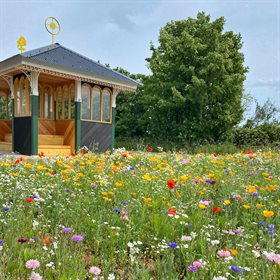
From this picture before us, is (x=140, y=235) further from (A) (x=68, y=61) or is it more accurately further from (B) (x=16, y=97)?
(B) (x=16, y=97)

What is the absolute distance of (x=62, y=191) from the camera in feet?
11.1

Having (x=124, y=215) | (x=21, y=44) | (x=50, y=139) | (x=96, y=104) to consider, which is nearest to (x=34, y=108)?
(x=50, y=139)

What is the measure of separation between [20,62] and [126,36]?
518 centimetres

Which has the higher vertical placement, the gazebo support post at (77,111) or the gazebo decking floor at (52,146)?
the gazebo support post at (77,111)

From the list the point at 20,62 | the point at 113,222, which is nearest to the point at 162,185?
the point at 113,222

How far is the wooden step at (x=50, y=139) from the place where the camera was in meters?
11.8

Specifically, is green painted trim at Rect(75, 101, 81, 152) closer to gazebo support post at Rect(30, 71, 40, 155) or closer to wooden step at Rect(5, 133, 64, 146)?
wooden step at Rect(5, 133, 64, 146)

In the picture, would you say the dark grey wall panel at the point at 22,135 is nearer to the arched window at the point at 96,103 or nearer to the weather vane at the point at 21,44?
the weather vane at the point at 21,44

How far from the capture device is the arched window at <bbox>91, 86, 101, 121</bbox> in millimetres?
12618

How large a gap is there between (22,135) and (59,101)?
2.81m

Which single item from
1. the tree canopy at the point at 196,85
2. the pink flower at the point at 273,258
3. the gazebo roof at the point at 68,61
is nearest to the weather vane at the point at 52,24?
the gazebo roof at the point at 68,61

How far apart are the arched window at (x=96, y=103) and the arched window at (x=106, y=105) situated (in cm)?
23

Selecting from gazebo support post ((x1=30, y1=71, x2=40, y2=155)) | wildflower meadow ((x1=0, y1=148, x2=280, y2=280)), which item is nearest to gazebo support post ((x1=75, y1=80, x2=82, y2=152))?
gazebo support post ((x1=30, y1=71, x2=40, y2=155))

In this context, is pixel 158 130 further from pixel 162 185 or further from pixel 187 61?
pixel 162 185
